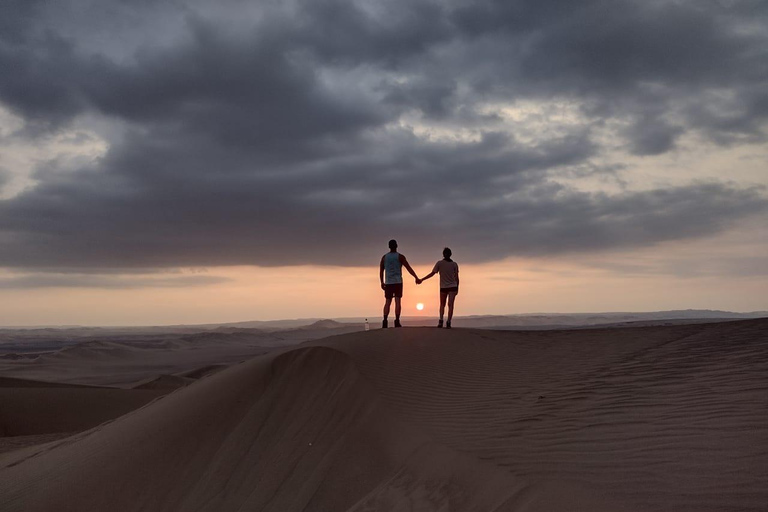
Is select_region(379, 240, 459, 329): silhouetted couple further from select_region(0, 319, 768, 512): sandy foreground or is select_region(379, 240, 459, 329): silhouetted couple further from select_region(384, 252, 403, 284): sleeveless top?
select_region(0, 319, 768, 512): sandy foreground

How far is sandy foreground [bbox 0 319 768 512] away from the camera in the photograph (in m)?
3.81

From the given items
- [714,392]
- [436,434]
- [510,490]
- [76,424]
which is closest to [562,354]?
[714,392]

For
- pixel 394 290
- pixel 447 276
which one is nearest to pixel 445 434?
pixel 394 290

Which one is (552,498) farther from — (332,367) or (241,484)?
(332,367)

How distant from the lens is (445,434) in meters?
5.31

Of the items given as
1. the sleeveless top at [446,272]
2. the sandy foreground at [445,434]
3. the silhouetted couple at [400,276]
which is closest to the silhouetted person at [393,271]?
the silhouetted couple at [400,276]

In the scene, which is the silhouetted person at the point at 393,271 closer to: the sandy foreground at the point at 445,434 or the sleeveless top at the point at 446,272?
the sleeveless top at the point at 446,272

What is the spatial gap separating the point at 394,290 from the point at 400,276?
0.32m

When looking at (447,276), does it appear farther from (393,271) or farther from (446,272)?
(393,271)

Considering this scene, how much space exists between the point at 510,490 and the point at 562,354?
5662 mm

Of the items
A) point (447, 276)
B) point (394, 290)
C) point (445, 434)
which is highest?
point (447, 276)

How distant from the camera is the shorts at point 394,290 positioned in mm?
11055

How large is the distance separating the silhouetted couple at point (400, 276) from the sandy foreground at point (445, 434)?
122 centimetres

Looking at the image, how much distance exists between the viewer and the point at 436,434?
535cm
